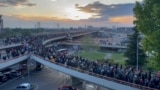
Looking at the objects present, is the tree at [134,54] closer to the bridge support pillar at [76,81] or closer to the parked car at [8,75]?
the bridge support pillar at [76,81]

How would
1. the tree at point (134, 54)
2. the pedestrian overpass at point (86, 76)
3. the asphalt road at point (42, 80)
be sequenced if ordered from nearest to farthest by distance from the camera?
1. the pedestrian overpass at point (86, 76)
2. the asphalt road at point (42, 80)
3. the tree at point (134, 54)

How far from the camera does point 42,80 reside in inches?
1752

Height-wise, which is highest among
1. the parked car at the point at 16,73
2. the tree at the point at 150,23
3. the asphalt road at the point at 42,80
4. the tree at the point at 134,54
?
the tree at the point at 150,23

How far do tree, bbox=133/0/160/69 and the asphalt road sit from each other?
16824 mm

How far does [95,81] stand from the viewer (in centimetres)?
3177

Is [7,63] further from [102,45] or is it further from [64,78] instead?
[102,45]

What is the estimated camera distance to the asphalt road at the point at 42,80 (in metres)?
39.9

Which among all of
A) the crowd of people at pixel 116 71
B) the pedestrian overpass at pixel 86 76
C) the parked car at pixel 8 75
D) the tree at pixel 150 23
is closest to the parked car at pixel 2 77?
the parked car at pixel 8 75

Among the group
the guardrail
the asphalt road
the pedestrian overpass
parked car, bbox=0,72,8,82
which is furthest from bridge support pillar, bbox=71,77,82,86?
parked car, bbox=0,72,8,82

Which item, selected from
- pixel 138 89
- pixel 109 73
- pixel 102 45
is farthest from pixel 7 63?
pixel 102 45

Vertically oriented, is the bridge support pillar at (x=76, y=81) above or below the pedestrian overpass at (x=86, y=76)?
below

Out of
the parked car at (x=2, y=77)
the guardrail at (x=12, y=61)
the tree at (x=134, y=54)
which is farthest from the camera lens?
the tree at (x=134, y=54)

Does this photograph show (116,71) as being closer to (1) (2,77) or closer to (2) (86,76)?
(2) (86,76)

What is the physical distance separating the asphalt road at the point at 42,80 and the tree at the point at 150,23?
662 inches
